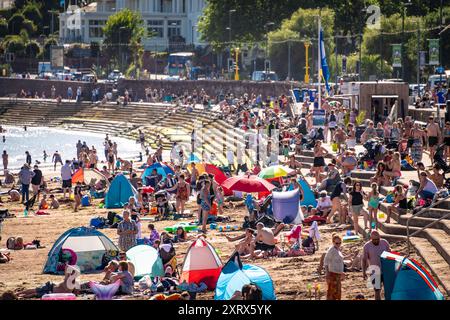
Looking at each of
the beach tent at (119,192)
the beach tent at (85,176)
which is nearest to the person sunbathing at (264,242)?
the beach tent at (119,192)

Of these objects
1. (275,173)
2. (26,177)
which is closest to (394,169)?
(275,173)

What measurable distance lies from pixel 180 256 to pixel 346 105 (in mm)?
20079

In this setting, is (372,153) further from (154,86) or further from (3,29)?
(3,29)

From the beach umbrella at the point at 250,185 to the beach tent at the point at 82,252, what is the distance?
5474 mm

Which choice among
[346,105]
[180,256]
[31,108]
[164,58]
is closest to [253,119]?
[346,105]

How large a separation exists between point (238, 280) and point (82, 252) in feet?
17.6

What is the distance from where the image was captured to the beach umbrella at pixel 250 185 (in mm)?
25844

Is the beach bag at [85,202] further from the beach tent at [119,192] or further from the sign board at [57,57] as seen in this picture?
the sign board at [57,57]

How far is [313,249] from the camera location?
20719 mm

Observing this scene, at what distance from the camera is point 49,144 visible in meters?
70.3

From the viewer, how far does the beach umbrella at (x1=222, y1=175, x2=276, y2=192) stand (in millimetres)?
25844

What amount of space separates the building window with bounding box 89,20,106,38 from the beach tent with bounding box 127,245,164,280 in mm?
105645

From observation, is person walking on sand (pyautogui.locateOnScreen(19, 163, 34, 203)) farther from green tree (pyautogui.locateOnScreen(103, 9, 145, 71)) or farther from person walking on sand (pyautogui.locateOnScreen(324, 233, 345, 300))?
green tree (pyautogui.locateOnScreen(103, 9, 145, 71))
